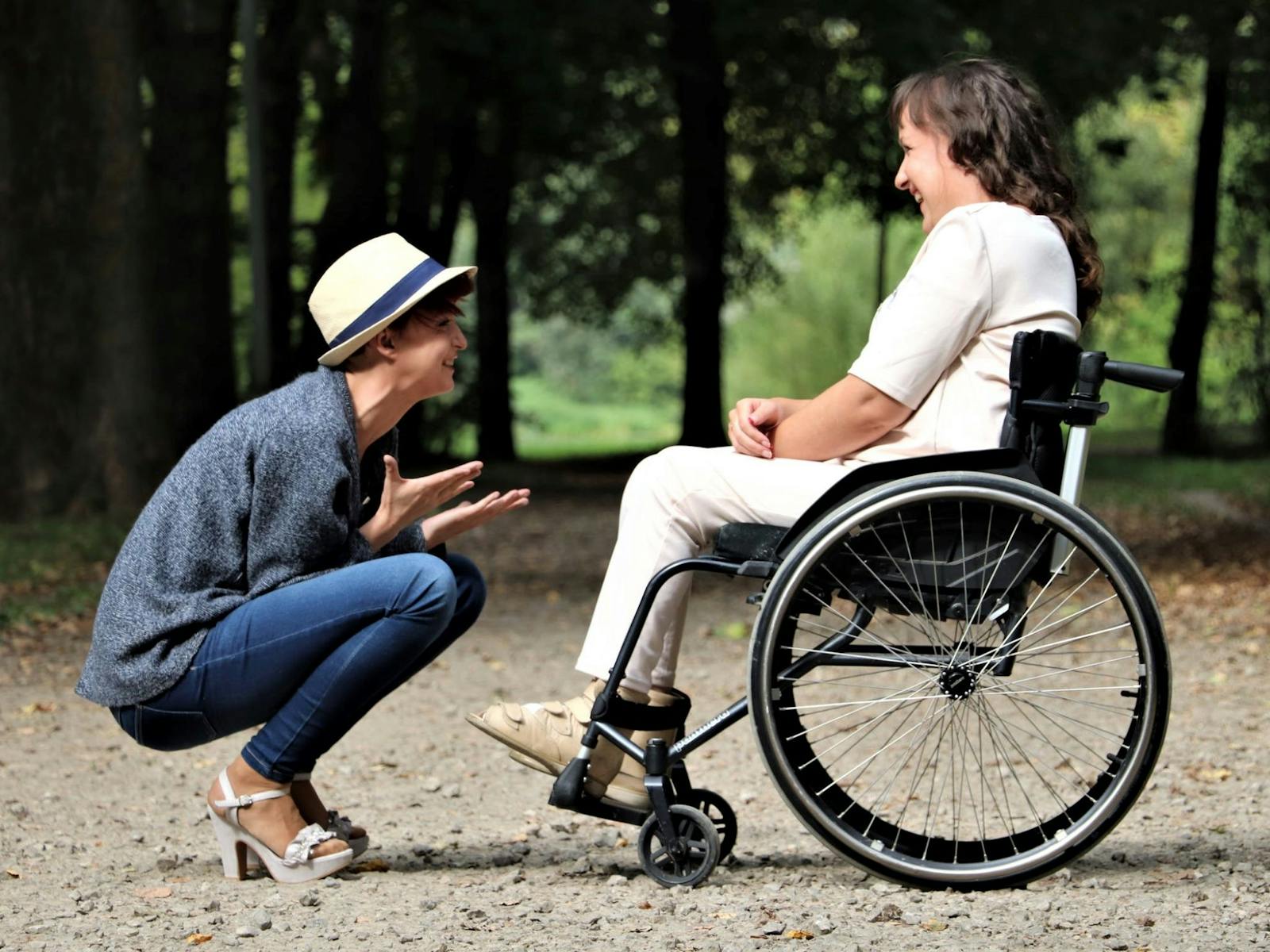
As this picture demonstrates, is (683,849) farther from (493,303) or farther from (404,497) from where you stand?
(493,303)

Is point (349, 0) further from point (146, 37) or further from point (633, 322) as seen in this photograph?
point (633, 322)

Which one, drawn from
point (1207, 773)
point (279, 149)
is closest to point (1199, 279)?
point (279, 149)

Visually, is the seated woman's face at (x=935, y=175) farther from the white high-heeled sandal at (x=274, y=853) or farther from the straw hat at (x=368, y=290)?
the white high-heeled sandal at (x=274, y=853)

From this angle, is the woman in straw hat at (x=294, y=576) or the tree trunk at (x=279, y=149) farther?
the tree trunk at (x=279, y=149)

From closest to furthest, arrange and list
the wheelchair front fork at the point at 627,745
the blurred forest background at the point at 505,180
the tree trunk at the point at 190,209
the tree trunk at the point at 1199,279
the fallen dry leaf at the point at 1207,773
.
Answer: the wheelchair front fork at the point at 627,745 → the fallen dry leaf at the point at 1207,773 → the blurred forest background at the point at 505,180 → the tree trunk at the point at 190,209 → the tree trunk at the point at 1199,279

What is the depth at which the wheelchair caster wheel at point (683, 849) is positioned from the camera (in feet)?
11.8

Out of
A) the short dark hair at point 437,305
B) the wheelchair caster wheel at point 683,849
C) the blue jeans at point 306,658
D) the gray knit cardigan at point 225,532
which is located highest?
the short dark hair at point 437,305

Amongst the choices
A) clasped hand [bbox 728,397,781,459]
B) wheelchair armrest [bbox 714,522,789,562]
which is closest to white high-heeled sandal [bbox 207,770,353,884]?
wheelchair armrest [bbox 714,522,789,562]

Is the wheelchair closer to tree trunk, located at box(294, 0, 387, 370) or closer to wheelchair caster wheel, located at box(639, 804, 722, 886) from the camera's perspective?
wheelchair caster wheel, located at box(639, 804, 722, 886)

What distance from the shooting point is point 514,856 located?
412 centimetres

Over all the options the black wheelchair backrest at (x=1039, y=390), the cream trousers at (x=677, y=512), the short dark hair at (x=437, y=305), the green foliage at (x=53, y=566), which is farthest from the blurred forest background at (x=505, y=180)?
the short dark hair at (x=437, y=305)

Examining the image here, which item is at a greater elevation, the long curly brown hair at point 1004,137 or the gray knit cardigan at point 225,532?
the long curly brown hair at point 1004,137

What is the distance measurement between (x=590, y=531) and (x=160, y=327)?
134 inches

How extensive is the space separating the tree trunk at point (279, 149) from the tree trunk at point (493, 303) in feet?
13.4
